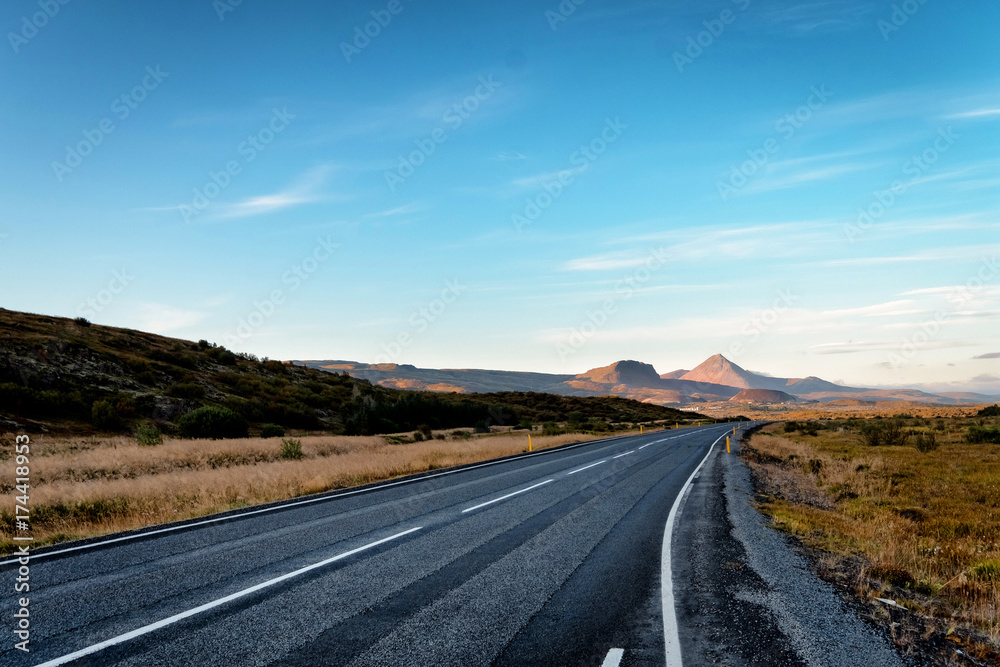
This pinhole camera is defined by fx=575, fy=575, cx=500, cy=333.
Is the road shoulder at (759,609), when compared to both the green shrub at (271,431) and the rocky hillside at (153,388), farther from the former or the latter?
the green shrub at (271,431)

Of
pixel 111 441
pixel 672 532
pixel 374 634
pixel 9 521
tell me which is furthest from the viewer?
pixel 111 441

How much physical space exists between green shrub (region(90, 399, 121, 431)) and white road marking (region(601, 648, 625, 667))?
3236 cm

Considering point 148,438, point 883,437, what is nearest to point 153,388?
point 148,438

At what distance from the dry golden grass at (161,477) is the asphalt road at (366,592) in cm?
281

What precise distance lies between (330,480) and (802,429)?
52.2m

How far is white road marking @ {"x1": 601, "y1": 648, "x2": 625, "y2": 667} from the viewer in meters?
4.52

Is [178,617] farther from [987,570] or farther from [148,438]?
[148,438]

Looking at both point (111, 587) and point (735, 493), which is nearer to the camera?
point (111, 587)

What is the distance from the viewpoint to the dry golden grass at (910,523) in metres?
6.45

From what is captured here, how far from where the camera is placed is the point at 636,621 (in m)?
5.54

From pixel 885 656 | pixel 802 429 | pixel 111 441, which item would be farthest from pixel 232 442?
pixel 802 429

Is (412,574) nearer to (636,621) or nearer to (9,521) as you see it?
(636,621)

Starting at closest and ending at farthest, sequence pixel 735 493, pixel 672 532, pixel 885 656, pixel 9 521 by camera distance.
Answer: pixel 885 656 → pixel 672 532 → pixel 9 521 → pixel 735 493

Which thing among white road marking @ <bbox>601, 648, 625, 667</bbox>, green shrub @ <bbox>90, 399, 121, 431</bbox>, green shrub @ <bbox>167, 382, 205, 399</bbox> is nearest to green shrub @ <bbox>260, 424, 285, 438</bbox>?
green shrub @ <bbox>167, 382, 205, 399</bbox>
